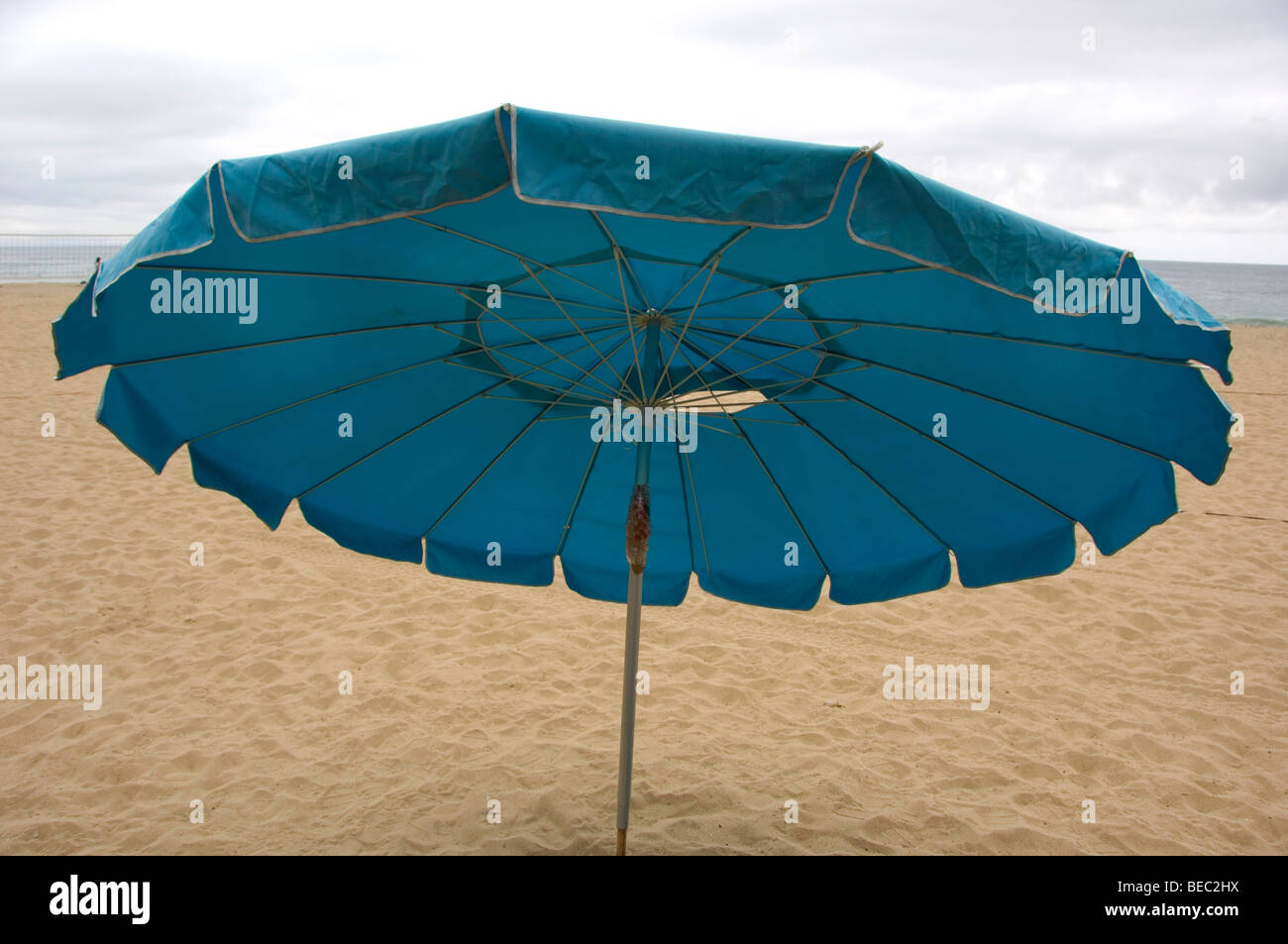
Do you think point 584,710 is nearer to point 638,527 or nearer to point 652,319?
point 638,527

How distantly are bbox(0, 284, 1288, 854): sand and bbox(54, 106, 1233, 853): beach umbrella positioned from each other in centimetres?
142

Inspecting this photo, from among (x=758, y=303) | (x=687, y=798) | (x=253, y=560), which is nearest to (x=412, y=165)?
(x=758, y=303)

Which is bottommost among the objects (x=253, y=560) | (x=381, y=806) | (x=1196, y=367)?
(x=381, y=806)

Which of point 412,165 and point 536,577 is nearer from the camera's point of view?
point 412,165

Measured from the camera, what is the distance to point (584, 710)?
513 centimetres

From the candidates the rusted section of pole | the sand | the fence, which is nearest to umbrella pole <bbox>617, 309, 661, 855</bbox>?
the rusted section of pole

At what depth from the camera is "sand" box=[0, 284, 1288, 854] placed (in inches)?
157

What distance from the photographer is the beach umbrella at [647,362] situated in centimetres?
170

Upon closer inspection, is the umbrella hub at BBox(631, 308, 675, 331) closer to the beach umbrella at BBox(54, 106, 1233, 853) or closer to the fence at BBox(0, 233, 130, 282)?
the beach umbrella at BBox(54, 106, 1233, 853)

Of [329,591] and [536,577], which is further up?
[536,577]
